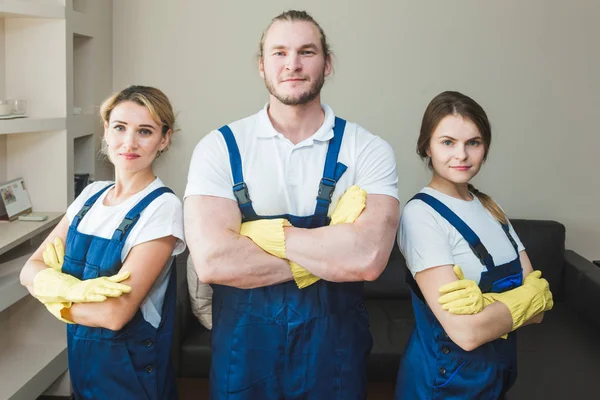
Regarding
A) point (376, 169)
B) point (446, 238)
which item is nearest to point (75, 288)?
point (376, 169)

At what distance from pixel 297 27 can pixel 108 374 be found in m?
1.07

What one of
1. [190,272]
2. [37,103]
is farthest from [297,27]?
[37,103]

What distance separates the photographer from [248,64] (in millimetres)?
3633

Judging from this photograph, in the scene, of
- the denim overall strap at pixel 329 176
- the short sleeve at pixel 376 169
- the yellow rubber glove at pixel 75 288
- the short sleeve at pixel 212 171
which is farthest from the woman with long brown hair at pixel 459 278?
the yellow rubber glove at pixel 75 288

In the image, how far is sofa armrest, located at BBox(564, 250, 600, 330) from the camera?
129 inches

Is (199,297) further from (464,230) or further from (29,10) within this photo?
(464,230)

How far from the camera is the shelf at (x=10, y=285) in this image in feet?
8.11

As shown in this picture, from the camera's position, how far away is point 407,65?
3643 mm

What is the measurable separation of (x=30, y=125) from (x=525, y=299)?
1980 millimetres

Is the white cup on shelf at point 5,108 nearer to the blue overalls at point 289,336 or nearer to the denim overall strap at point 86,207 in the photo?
the denim overall strap at point 86,207

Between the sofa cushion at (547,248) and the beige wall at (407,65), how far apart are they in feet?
1.14

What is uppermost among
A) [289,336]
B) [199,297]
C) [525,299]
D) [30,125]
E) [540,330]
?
[30,125]

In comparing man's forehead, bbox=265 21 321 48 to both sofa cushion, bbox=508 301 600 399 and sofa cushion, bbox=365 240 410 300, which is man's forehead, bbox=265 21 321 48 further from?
sofa cushion, bbox=365 240 410 300

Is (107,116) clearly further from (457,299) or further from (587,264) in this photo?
(587,264)
